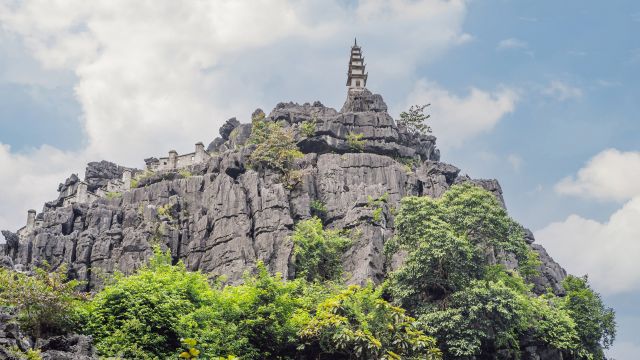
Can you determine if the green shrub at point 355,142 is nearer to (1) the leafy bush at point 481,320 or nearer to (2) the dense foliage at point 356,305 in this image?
(2) the dense foliage at point 356,305

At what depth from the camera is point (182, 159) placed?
231ft

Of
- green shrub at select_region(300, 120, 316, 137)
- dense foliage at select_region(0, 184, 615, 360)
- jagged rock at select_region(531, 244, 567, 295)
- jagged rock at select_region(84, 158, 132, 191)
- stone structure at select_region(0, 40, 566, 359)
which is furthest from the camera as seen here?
jagged rock at select_region(84, 158, 132, 191)

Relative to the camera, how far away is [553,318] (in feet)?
143

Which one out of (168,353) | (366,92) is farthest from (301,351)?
(366,92)

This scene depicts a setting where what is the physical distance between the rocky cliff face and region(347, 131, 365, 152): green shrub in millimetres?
238

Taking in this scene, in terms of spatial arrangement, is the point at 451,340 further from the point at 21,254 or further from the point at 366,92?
the point at 366,92

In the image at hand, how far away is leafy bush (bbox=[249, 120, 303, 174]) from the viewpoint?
61.1 meters

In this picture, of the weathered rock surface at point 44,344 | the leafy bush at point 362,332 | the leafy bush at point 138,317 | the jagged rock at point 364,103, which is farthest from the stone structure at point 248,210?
the weathered rock surface at point 44,344

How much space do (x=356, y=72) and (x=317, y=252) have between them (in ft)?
133

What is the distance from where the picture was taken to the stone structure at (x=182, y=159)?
69.4 metres

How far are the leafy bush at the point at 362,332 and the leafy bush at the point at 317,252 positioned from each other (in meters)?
12.9

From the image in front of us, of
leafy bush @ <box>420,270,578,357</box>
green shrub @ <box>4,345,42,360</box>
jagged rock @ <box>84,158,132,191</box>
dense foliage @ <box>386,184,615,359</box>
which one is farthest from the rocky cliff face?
green shrub @ <box>4,345,42,360</box>

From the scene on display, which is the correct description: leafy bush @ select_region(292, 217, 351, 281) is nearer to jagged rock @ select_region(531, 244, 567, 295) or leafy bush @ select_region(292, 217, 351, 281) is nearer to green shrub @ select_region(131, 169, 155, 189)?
jagged rock @ select_region(531, 244, 567, 295)

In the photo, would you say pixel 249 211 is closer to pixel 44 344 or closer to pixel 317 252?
pixel 317 252
